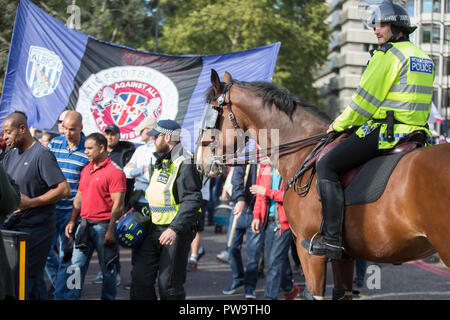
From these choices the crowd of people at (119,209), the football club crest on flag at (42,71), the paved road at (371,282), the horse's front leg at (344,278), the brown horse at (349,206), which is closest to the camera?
the brown horse at (349,206)

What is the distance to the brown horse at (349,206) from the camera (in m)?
2.98

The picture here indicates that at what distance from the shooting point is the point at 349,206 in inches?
136

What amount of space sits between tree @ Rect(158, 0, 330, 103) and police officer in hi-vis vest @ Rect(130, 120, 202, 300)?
64.7 ft

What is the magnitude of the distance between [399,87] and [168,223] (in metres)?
2.43

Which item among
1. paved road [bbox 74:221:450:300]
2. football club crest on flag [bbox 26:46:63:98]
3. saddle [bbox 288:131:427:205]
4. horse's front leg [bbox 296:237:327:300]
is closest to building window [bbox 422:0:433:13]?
paved road [bbox 74:221:450:300]

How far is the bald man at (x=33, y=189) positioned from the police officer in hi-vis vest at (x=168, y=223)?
3.20ft

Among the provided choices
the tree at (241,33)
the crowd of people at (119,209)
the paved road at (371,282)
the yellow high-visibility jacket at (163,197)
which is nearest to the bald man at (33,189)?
the crowd of people at (119,209)

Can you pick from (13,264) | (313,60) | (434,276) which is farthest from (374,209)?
(313,60)

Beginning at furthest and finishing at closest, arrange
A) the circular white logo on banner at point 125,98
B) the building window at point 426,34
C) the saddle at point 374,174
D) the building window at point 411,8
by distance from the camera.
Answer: the building window at point 426,34 → the building window at point 411,8 → the circular white logo on banner at point 125,98 → the saddle at point 374,174

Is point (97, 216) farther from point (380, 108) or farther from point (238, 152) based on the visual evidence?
point (380, 108)

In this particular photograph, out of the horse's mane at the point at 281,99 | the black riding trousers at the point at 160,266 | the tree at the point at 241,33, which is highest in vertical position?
the tree at the point at 241,33

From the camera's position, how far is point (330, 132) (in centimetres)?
379

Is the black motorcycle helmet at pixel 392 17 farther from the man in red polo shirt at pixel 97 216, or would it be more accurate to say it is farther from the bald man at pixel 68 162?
the bald man at pixel 68 162

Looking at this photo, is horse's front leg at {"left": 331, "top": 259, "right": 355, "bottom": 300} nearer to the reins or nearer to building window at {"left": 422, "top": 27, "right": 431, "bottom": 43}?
the reins
